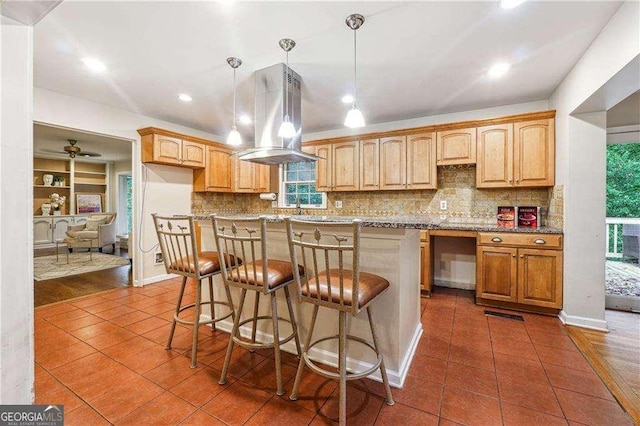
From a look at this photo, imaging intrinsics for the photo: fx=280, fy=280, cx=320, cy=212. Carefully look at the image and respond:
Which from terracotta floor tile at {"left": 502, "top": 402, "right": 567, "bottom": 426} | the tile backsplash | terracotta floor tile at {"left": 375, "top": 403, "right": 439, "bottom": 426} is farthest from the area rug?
terracotta floor tile at {"left": 502, "top": 402, "right": 567, "bottom": 426}

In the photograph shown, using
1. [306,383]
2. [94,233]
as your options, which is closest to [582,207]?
[306,383]

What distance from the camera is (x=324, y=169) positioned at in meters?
4.54

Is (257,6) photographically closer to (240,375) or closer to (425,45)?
(425,45)

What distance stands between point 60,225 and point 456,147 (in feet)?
30.3

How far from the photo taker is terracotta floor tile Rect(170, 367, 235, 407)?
1.71 meters

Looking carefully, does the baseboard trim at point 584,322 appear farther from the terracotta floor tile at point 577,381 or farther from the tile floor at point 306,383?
the terracotta floor tile at point 577,381

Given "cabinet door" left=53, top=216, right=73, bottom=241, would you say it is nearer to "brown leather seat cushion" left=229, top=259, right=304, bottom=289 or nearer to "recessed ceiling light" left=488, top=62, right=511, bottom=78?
"brown leather seat cushion" left=229, top=259, right=304, bottom=289

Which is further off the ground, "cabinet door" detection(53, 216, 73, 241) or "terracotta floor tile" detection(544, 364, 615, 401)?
"cabinet door" detection(53, 216, 73, 241)

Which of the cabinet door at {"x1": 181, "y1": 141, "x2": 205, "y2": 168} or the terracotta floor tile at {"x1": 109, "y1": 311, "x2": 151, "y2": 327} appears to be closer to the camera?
the terracotta floor tile at {"x1": 109, "y1": 311, "x2": 151, "y2": 327}

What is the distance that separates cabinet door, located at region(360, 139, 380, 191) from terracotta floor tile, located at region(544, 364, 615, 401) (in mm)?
2776

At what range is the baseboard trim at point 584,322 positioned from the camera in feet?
8.69

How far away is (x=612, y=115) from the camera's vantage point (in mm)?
3365

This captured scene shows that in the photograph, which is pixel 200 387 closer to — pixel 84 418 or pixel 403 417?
pixel 84 418

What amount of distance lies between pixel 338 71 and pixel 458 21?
3.64 ft
